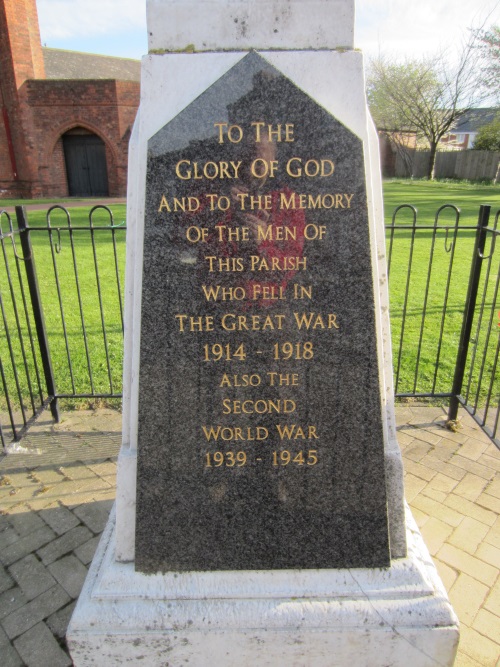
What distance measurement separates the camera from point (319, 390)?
6.45 feet

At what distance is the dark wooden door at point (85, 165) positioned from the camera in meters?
21.1

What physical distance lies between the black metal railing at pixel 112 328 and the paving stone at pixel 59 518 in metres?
0.77

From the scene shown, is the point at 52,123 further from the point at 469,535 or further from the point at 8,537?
the point at 469,535

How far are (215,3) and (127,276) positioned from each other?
3.43ft

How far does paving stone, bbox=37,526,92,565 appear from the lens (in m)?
2.66

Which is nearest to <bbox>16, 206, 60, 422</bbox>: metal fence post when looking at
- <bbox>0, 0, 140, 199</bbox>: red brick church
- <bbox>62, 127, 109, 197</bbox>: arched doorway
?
<bbox>0, 0, 140, 199</bbox>: red brick church

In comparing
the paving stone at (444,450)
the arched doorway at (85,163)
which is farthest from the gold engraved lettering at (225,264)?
the arched doorway at (85,163)

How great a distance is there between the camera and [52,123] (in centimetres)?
1984

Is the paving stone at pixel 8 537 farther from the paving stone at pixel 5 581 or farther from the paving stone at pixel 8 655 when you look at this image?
the paving stone at pixel 8 655

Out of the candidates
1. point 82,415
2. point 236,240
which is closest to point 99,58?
point 82,415

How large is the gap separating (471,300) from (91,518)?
311cm

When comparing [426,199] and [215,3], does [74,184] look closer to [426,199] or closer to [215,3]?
[426,199]

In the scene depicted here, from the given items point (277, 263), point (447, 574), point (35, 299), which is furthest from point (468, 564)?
point (35, 299)

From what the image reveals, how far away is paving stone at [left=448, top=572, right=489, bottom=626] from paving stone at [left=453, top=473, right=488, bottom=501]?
2.24 ft
